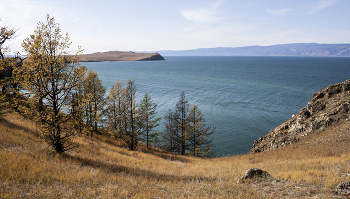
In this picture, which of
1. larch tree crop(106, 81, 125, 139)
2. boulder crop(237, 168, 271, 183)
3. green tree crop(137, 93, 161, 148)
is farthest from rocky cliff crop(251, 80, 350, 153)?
larch tree crop(106, 81, 125, 139)

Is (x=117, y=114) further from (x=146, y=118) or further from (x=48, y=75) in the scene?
(x=48, y=75)

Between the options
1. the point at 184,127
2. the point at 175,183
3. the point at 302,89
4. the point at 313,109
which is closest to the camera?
the point at 175,183

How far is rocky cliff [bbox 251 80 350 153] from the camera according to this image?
2262cm

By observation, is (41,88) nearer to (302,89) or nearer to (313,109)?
(313,109)

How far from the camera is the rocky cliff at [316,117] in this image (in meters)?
22.6

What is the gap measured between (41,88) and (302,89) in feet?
283

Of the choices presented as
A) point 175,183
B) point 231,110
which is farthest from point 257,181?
point 231,110

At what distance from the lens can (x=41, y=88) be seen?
38.8 feet

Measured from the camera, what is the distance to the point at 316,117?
24250mm

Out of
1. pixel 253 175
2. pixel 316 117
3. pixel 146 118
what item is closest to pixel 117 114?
pixel 146 118

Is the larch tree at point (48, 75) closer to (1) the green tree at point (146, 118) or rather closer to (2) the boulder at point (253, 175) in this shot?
(2) the boulder at point (253, 175)

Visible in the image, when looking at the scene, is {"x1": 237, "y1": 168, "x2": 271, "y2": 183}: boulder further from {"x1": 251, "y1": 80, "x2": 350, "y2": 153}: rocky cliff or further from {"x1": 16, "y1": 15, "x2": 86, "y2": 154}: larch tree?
{"x1": 251, "y1": 80, "x2": 350, "y2": 153}: rocky cliff

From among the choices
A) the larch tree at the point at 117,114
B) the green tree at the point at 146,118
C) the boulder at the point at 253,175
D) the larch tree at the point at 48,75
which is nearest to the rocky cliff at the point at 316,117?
the green tree at the point at 146,118

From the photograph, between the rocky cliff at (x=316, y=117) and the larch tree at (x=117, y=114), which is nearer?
the rocky cliff at (x=316, y=117)
